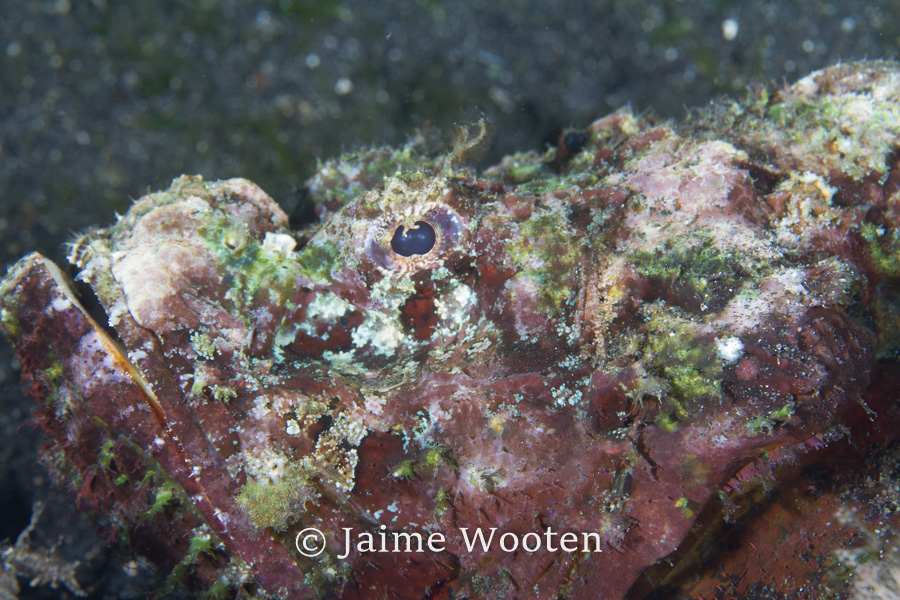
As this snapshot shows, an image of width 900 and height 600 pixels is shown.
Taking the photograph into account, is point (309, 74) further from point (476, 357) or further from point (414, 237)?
point (476, 357)

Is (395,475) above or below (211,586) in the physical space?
above

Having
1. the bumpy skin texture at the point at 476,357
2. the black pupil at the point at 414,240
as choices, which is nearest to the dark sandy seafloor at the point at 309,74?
the bumpy skin texture at the point at 476,357

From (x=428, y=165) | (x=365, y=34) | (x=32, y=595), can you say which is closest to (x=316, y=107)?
(x=365, y=34)

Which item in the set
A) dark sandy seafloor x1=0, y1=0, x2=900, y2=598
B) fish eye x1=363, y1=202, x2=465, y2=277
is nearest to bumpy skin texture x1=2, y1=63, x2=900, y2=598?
fish eye x1=363, y1=202, x2=465, y2=277

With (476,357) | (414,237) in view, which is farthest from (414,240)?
(476,357)

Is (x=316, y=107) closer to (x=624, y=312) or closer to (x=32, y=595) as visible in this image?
(x=624, y=312)

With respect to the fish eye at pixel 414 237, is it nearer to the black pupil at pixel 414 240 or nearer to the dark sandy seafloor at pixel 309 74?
the black pupil at pixel 414 240
